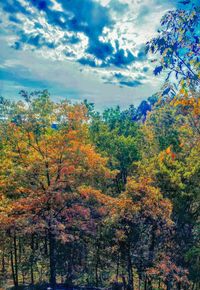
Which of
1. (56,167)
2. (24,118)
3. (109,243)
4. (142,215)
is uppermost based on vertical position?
(24,118)

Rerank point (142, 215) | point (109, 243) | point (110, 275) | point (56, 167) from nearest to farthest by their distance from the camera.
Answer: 1. point (142, 215)
2. point (109, 243)
3. point (56, 167)
4. point (110, 275)

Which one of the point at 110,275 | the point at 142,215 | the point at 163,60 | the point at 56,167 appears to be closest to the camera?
the point at 163,60

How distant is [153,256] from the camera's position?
16.1 metres

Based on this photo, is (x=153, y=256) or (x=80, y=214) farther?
(x=80, y=214)

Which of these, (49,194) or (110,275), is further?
(110,275)

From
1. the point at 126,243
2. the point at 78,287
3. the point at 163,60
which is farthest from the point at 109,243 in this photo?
the point at 163,60

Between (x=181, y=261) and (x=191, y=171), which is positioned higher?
(x=191, y=171)

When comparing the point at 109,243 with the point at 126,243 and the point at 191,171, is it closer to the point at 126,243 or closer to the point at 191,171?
the point at 126,243

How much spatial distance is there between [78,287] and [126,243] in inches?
250

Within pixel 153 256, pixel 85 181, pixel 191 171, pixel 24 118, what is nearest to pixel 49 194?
pixel 85 181

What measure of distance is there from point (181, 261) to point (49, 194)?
9278mm

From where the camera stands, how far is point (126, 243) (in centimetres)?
1620

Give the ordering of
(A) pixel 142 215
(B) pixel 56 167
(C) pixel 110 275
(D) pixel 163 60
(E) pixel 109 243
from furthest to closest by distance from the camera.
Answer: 1. (C) pixel 110 275
2. (B) pixel 56 167
3. (E) pixel 109 243
4. (A) pixel 142 215
5. (D) pixel 163 60

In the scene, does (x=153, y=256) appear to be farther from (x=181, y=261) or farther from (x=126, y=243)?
(x=181, y=261)
